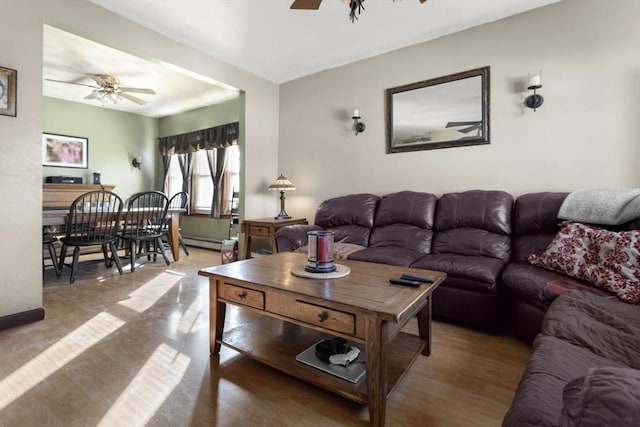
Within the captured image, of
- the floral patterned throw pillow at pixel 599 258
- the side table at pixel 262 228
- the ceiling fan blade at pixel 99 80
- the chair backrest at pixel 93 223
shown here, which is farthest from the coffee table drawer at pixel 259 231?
the ceiling fan blade at pixel 99 80

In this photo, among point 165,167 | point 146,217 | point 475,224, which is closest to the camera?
point 475,224

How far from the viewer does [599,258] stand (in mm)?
1868

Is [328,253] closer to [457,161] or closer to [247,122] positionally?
[457,161]

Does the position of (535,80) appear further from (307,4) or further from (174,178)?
(174,178)

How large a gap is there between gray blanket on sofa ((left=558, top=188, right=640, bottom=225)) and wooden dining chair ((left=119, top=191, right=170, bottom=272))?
4.28 m

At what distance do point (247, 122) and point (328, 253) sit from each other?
2875mm

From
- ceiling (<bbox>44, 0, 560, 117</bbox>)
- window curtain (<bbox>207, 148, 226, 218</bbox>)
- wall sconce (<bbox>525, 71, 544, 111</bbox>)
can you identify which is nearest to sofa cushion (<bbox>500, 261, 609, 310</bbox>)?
wall sconce (<bbox>525, 71, 544, 111</bbox>)

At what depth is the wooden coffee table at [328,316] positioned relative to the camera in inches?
50.6

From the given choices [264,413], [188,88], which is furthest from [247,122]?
[264,413]

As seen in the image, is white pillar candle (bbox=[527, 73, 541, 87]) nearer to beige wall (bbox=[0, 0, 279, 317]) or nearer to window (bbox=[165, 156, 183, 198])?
beige wall (bbox=[0, 0, 279, 317])

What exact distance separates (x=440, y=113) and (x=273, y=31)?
6.11 ft

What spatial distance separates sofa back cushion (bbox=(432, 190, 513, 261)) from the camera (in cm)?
257

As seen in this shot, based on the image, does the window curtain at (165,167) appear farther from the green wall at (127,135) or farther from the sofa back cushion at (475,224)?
the sofa back cushion at (475,224)

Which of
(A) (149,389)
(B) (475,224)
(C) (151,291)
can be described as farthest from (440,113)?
(C) (151,291)
